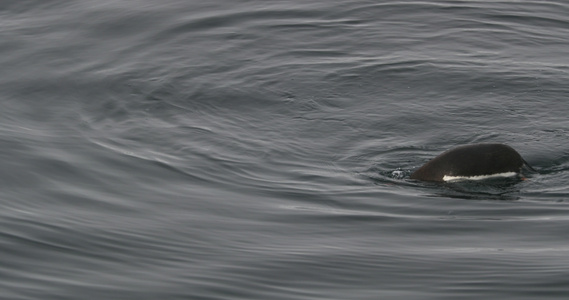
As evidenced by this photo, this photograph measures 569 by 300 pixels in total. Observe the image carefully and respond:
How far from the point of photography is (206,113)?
14.5 meters

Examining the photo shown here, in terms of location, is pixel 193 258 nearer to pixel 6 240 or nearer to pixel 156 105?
pixel 6 240

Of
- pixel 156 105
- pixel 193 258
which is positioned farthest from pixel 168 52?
pixel 193 258

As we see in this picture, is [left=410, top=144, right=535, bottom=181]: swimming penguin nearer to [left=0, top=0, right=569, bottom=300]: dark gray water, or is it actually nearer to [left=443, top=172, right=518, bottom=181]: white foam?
[left=443, top=172, right=518, bottom=181]: white foam

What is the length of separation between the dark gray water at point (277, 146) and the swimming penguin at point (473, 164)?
13cm

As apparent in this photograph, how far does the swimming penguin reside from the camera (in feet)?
38.4

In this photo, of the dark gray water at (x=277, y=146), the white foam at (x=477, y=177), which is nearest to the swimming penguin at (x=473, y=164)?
the white foam at (x=477, y=177)

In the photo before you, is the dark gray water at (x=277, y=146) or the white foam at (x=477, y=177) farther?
the white foam at (x=477, y=177)

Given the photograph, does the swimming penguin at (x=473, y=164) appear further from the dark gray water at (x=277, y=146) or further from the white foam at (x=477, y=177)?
the dark gray water at (x=277, y=146)

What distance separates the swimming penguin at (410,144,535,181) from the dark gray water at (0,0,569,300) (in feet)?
0.43

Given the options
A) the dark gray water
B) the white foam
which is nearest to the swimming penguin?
the white foam

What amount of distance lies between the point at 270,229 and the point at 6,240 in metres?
2.39

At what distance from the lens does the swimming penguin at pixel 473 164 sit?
11703 millimetres

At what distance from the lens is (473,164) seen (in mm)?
11758

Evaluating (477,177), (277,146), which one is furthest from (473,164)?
(277,146)
